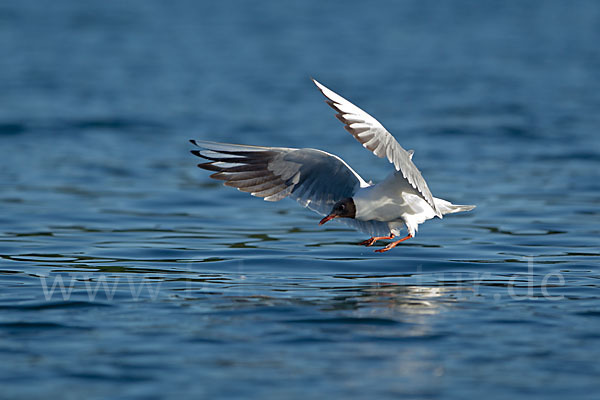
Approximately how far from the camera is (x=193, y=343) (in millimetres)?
6996

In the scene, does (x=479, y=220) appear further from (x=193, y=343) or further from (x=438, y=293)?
(x=193, y=343)

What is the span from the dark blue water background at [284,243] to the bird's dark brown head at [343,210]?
672 millimetres

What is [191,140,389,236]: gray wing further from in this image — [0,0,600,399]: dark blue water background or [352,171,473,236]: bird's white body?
[0,0,600,399]: dark blue water background

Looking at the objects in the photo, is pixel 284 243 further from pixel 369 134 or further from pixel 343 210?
pixel 369 134

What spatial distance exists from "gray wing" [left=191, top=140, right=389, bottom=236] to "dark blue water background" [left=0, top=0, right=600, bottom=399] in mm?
734

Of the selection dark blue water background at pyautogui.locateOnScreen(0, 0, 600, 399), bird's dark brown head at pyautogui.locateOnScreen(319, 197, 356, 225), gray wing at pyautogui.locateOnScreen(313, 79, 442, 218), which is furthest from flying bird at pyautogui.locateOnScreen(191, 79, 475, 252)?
dark blue water background at pyautogui.locateOnScreen(0, 0, 600, 399)

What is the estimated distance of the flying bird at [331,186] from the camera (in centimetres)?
902

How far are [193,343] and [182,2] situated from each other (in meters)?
48.2

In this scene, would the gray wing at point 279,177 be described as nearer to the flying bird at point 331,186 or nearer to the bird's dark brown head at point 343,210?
the flying bird at point 331,186

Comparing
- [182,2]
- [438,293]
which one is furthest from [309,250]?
[182,2]

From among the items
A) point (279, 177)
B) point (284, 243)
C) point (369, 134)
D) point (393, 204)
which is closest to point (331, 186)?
point (279, 177)

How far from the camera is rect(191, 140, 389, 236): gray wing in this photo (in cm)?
952

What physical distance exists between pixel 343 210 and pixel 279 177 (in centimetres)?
95

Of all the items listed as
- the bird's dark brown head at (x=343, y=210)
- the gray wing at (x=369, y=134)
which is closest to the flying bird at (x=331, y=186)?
the bird's dark brown head at (x=343, y=210)
